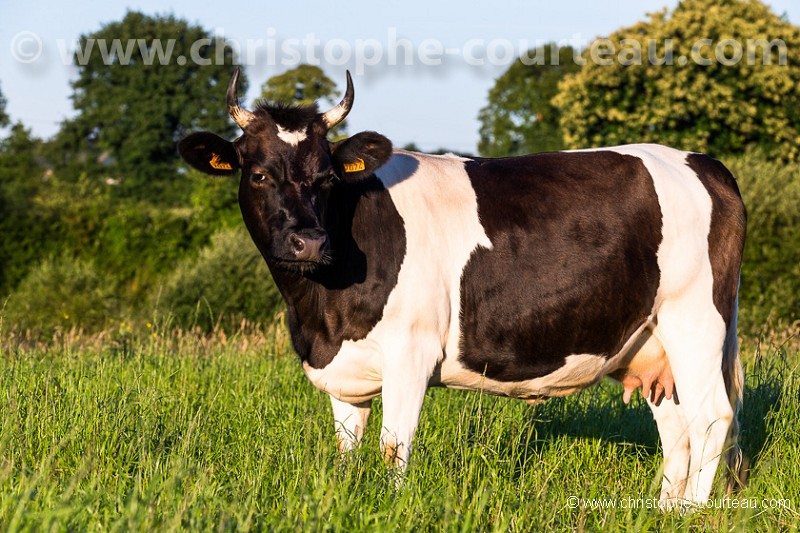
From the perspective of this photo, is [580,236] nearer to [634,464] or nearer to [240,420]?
[634,464]

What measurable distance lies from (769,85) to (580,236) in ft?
84.1

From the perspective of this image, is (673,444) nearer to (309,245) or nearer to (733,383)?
(733,383)

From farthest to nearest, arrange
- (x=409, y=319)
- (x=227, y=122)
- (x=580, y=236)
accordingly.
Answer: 1. (x=227, y=122)
2. (x=580, y=236)
3. (x=409, y=319)

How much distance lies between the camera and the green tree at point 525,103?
5466 cm

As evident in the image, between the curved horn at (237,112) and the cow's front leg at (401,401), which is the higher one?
the curved horn at (237,112)

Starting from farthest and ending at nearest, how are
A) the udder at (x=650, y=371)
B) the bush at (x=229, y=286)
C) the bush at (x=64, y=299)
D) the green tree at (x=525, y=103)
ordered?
1. the green tree at (x=525, y=103)
2. the bush at (x=64, y=299)
3. the bush at (x=229, y=286)
4. the udder at (x=650, y=371)

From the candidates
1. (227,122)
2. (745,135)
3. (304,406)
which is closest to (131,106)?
(227,122)

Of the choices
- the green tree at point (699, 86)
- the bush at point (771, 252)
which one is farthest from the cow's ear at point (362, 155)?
the green tree at point (699, 86)

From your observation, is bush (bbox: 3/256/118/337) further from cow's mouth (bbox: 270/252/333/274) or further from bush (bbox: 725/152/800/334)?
cow's mouth (bbox: 270/252/333/274)

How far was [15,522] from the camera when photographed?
3.25 meters

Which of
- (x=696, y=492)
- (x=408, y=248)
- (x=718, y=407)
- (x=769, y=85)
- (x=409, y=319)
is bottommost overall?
(x=696, y=492)

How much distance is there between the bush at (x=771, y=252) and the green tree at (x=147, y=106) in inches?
1423

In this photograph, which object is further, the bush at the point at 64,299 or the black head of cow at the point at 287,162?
the bush at the point at 64,299

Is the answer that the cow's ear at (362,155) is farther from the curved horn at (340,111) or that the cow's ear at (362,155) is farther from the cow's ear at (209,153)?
the cow's ear at (209,153)
